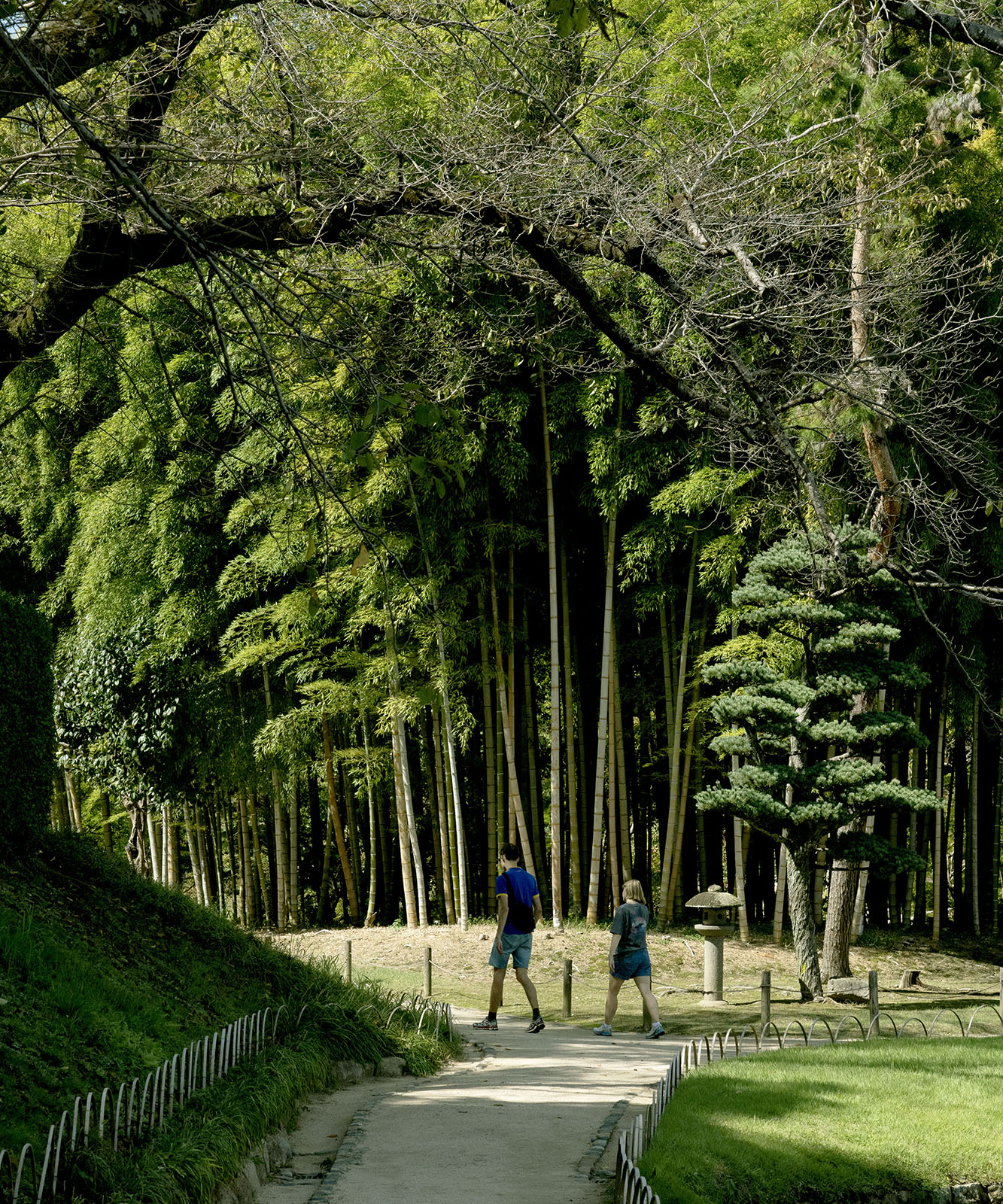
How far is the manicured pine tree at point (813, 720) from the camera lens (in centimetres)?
823

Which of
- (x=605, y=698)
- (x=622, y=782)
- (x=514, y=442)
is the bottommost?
(x=622, y=782)

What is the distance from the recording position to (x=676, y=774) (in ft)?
36.1

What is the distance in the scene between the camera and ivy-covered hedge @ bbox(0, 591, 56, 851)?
5770mm

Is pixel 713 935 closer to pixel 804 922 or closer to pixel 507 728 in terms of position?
pixel 804 922

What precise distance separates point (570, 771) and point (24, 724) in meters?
5.95

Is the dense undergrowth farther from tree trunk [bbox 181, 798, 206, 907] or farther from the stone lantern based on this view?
tree trunk [bbox 181, 798, 206, 907]

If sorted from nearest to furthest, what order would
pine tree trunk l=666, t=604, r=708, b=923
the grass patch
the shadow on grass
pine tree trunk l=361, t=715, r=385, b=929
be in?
the shadow on grass → the grass patch → pine tree trunk l=666, t=604, r=708, b=923 → pine tree trunk l=361, t=715, r=385, b=929

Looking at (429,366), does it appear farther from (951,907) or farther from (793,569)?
(951,907)

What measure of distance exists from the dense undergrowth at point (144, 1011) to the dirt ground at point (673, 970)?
186 centimetres

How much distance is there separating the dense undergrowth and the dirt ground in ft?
6.10

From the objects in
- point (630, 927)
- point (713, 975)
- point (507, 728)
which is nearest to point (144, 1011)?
point (630, 927)

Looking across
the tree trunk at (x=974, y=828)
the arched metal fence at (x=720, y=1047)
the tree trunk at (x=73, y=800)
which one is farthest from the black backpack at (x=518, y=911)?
the tree trunk at (x=73, y=800)

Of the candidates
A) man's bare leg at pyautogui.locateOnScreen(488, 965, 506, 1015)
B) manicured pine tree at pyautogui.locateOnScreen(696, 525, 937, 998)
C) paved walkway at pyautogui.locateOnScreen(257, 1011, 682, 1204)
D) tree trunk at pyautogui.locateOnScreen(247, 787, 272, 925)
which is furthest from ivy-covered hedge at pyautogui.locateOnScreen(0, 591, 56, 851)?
tree trunk at pyautogui.locateOnScreen(247, 787, 272, 925)

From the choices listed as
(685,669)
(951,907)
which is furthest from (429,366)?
(951,907)
